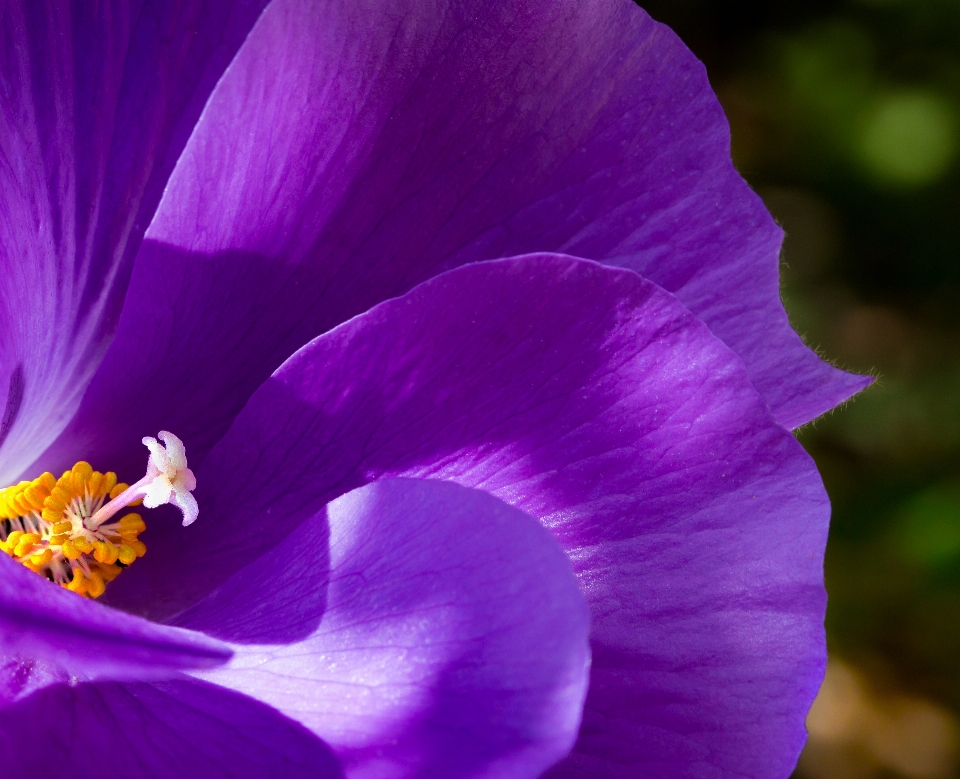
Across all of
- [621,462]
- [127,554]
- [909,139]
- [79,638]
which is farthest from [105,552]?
[909,139]

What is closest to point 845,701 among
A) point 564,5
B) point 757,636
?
point 757,636

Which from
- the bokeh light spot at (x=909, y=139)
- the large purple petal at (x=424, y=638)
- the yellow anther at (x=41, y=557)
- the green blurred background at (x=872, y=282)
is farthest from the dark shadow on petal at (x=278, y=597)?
the bokeh light spot at (x=909, y=139)

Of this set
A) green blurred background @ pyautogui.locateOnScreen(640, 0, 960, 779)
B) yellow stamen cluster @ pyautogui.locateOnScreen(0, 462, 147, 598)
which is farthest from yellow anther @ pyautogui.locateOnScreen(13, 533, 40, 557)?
green blurred background @ pyautogui.locateOnScreen(640, 0, 960, 779)

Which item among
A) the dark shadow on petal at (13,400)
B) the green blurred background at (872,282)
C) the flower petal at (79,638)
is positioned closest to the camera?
the flower petal at (79,638)

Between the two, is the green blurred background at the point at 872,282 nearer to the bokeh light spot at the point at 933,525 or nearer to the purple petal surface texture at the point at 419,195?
the bokeh light spot at the point at 933,525

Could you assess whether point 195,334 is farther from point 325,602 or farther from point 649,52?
point 649,52

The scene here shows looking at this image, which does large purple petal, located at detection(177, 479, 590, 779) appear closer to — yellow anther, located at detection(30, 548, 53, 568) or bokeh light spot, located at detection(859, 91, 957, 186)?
yellow anther, located at detection(30, 548, 53, 568)

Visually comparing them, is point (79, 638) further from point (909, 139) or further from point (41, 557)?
point (909, 139)
